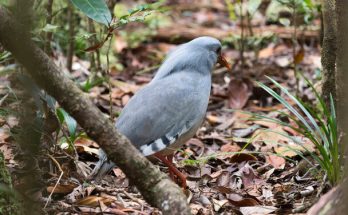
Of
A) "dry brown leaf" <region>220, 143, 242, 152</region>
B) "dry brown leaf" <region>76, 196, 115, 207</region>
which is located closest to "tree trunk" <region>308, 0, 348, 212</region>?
"dry brown leaf" <region>76, 196, 115, 207</region>

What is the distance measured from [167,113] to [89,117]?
1.41m

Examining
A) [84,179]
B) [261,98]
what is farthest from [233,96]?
[84,179]

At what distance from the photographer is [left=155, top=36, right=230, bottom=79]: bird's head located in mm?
4988

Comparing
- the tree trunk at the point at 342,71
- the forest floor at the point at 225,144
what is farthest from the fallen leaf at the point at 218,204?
the tree trunk at the point at 342,71

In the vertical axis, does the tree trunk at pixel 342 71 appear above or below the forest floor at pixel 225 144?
above

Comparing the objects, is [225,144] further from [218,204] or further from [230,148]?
[218,204]

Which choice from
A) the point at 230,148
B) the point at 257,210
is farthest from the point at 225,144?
the point at 257,210

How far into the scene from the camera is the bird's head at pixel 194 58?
499 centimetres

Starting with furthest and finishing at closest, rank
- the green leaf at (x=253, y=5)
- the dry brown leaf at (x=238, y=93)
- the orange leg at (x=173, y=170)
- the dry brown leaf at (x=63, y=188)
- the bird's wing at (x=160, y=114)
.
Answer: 1. the dry brown leaf at (x=238, y=93)
2. the green leaf at (x=253, y=5)
3. the orange leg at (x=173, y=170)
4. the bird's wing at (x=160, y=114)
5. the dry brown leaf at (x=63, y=188)

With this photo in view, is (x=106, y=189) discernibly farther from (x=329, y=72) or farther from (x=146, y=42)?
(x=146, y=42)

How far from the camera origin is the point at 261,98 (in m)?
7.13

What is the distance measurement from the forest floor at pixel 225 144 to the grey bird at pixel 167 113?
302mm

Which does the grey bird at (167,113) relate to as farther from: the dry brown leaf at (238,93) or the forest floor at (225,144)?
the dry brown leaf at (238,93)

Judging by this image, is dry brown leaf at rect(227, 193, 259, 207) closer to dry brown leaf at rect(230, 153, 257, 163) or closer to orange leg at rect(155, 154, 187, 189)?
orange leg at rect(155, 154, 187, 189)
